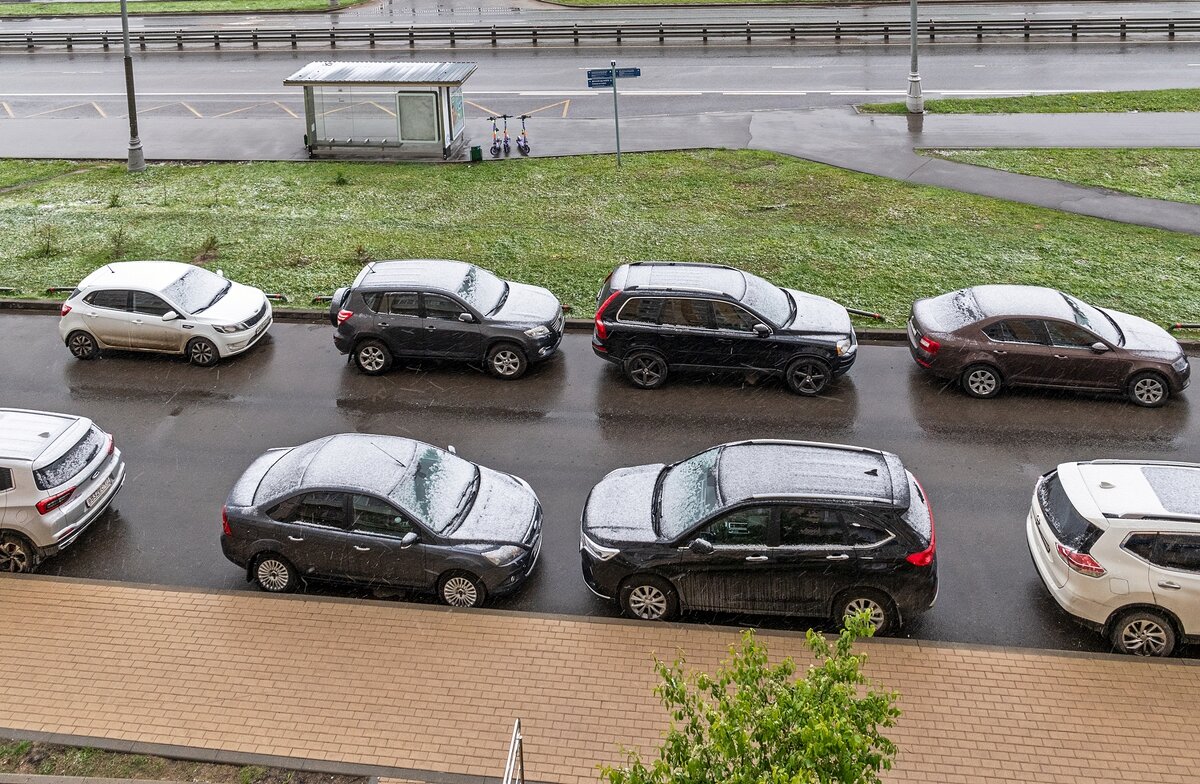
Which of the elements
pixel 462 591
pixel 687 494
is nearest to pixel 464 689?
pixel 462 591

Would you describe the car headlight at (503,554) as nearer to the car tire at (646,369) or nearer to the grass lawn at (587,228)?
the car tire at (646,369)

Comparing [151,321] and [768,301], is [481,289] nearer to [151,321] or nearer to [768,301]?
[768,301]

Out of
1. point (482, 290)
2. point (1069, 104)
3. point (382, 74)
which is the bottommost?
point (482, 290)

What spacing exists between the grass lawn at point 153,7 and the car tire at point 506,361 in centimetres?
3761

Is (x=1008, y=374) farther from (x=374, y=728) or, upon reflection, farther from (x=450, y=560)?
(x=374, y=728)

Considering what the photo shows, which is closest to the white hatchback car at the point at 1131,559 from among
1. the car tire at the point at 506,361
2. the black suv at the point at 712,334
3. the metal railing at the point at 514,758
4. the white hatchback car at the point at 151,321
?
the black suv at the point at 712,334

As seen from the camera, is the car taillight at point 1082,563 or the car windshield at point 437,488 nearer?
the car taillight at point 1082,563

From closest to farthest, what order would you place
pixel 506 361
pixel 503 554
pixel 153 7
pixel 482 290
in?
pixel 503 554
pixel 506 361
pixel 482 290
pixel 153 7

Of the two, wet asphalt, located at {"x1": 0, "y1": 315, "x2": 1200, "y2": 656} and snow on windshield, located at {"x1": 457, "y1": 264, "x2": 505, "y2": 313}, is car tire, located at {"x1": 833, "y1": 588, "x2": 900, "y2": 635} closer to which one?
wet asphalt, located at {"x1": 0, "y1": 315, "x2": 1200, "y2": 656}

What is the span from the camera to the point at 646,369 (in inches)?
663

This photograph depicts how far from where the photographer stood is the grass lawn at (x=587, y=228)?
20406 millimetres

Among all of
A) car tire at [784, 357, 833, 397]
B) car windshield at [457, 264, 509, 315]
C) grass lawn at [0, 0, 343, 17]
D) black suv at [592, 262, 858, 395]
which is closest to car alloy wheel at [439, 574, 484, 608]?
black suv at [592, 262, 858, 395]

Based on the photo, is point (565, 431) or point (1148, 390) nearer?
point (565, 431)

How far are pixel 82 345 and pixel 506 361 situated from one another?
23.9 ft
